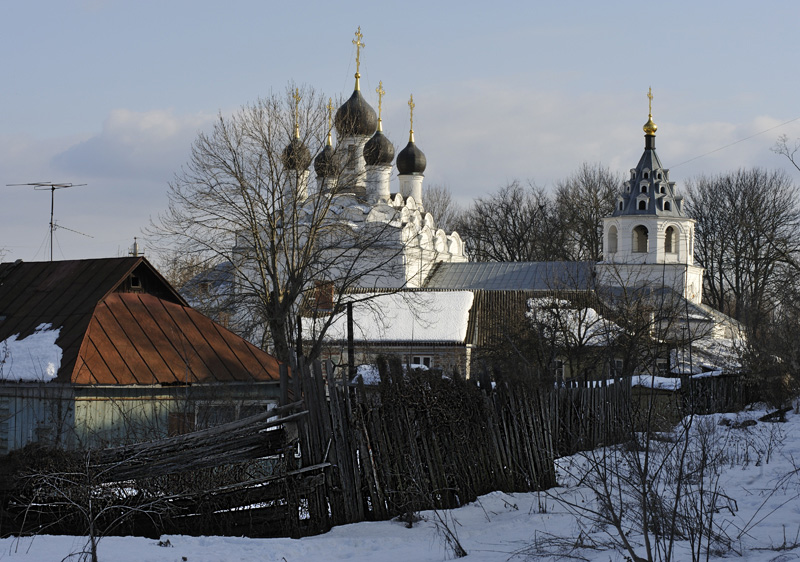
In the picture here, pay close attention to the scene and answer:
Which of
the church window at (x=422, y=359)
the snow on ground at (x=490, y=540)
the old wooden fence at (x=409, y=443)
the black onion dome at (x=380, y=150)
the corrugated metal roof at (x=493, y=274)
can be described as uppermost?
the black onion dome at (x=380, y=150)

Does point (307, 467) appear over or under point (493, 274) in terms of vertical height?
under

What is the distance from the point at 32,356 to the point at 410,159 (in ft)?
123

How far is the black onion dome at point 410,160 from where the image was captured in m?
51.7

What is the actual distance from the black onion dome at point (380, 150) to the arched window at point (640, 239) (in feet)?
39.9

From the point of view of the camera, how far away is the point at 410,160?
51.6m

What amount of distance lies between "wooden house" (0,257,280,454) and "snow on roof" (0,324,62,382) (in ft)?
0.07

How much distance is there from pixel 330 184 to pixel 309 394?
53.8ft

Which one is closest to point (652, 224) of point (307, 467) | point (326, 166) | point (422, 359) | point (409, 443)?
point (422, 359)

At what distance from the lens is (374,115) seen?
149 feet

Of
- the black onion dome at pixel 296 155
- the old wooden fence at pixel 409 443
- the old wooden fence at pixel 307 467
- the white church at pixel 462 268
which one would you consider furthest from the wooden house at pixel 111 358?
the white church at pixel 462 268

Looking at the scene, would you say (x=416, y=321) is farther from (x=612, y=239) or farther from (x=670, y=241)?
(x=670, y=241)

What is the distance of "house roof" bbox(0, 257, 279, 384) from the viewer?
15.3 m

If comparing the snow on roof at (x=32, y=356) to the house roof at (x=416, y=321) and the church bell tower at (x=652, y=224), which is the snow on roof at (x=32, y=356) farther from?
the church bell tower at (x=652, y=224)

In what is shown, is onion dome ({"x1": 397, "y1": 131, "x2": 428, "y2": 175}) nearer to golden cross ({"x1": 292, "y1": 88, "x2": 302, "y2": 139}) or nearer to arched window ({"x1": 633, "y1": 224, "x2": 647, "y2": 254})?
arched window ({"x1": 633, "y1": 224, "x2": 647, "y2": 254})
